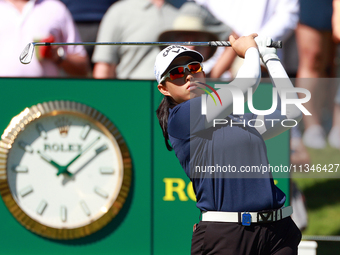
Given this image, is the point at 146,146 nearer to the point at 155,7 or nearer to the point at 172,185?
the point at 172,185

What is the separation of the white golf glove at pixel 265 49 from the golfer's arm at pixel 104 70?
63.3 inches

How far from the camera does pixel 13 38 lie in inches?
137

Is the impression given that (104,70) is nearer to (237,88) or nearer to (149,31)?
(149,31)

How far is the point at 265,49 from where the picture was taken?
7.07ft

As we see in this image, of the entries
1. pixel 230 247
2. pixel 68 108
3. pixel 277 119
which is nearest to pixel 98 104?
pixel 68 108

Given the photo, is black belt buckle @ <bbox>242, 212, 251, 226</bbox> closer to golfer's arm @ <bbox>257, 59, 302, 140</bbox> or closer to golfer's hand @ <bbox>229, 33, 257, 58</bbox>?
golfer's arm @ <bbox>257, 59, 302, 140</bbox>

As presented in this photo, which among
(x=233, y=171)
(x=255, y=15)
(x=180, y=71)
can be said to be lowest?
(x=233, y=171)

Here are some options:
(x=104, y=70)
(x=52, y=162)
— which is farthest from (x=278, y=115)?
(x=52, y=162)

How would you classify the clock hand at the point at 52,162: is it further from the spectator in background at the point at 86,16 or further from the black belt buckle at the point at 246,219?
the black belt buckle at the point at 246,219

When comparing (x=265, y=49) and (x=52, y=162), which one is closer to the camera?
(x=265, y=49)

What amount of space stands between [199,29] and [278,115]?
1341 millimetres

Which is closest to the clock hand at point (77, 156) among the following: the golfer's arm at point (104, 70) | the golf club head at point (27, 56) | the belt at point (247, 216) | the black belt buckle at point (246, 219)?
the golfer's arm at point (104, 70)

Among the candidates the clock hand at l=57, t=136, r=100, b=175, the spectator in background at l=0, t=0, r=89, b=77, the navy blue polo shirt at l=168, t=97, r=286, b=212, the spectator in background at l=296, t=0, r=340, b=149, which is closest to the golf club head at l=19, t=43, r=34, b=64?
the spectator in background at l=0, t=0, r=89, b=77

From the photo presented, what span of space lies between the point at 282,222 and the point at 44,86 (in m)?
2.29
